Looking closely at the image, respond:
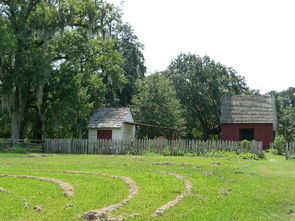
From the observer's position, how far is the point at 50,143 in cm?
3152

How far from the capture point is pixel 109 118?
35594 millimetres

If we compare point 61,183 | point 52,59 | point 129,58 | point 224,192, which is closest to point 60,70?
point 52,59

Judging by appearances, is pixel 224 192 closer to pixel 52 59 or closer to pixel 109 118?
pixel 109 118

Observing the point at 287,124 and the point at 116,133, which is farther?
the point at 287,124

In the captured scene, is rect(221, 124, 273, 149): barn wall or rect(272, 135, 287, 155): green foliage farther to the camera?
rect(221, 124, 273, 149): barn wall

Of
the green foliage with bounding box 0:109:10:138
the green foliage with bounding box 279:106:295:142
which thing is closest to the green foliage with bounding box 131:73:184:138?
the green foliage with bounding box 0:109:10:138

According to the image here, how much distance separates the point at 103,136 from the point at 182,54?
905 inches

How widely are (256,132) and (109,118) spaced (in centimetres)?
1542

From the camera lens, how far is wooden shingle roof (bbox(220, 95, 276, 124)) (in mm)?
41250

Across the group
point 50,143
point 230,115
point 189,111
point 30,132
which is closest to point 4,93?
point 50,143

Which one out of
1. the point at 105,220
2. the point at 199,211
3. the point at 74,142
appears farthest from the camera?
the point at 74,142

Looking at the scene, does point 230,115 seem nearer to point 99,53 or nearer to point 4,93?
point 99,53

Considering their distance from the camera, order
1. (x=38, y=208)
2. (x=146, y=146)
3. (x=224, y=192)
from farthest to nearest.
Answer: (x=146, y=146)
(x=224, y=192)
(x=38, y=208)

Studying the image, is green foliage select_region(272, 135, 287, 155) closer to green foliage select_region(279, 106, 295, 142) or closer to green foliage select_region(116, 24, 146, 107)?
green foliage select_region(116, 24, 146, 107)
